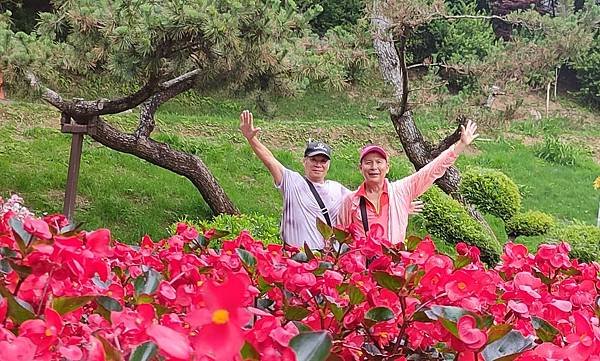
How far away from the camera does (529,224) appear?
4250 millimetres

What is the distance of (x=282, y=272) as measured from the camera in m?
0.99

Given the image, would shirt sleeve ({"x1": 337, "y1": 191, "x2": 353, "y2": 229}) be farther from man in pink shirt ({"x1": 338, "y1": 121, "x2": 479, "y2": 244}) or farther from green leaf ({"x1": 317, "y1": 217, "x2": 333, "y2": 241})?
green leaf ({"x1": 317, "y1": 217, "x2": 333, "y2": 241})

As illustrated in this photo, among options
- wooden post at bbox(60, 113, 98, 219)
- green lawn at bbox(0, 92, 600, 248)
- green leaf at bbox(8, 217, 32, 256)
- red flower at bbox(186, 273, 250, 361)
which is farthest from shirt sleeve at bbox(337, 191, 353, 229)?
wooden post at bbox(60, 113, 98, 219)

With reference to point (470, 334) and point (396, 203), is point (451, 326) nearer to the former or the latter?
point (470, 334)

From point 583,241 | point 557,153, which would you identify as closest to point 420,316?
point 583,241

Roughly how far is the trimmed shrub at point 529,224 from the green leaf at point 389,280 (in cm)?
362

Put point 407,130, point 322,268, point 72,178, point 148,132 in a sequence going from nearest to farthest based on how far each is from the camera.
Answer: point 322,268 → point 72,178 → point 148,132 → point 407,130

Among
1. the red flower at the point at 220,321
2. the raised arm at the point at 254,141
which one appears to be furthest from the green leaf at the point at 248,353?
the raised arm at the point at 254,141

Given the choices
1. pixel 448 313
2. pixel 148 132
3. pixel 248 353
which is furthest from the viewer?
pixel 148 132

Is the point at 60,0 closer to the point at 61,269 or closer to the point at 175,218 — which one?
the point at 175,218

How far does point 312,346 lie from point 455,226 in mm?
3633

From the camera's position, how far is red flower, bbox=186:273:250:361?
1.40 feet

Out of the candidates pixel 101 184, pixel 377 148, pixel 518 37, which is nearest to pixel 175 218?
pixel 101 184

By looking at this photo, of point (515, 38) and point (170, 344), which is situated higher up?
point (515, 38)
